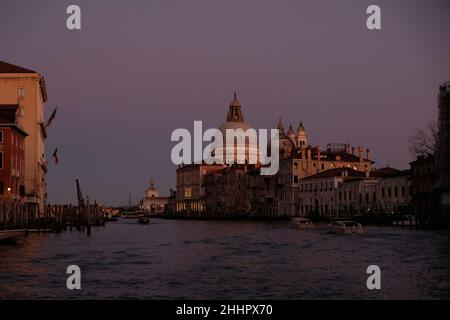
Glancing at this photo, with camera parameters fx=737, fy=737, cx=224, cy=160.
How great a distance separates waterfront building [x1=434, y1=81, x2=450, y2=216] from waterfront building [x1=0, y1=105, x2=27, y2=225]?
92.6 feet

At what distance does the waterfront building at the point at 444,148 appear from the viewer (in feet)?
165

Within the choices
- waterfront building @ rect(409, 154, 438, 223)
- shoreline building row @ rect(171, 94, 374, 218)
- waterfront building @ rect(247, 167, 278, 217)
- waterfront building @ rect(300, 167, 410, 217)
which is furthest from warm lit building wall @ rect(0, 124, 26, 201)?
A: waterfront building @ rect(247, 167, 278, 217)

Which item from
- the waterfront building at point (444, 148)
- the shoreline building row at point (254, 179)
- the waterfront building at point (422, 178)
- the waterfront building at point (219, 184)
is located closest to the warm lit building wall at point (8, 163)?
the waterfront building at point (444, 148)

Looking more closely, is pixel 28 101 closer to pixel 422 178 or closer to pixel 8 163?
pixel 8 163

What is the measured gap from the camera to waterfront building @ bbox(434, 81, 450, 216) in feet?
165

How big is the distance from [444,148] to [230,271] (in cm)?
3044

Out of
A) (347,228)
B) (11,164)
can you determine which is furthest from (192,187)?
(11,164)

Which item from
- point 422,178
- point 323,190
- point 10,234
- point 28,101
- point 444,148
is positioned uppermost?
point 28,101

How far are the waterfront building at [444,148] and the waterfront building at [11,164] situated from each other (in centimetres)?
2821

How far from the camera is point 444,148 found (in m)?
50.6

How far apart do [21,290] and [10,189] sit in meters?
29.1

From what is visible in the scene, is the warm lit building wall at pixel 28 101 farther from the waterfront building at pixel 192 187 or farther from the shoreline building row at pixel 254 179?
the waterfront building at pixel 192 187

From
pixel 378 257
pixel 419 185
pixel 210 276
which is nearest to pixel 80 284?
pixel 210 276
